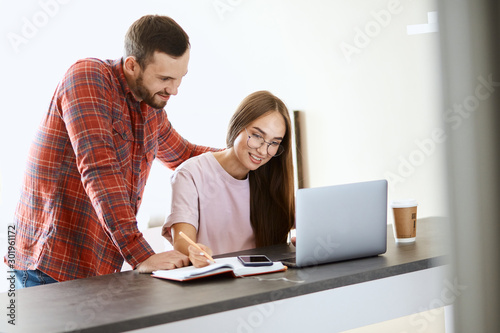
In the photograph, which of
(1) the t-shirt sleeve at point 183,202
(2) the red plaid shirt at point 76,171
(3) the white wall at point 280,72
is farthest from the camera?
(3) the white wall at point 280,72

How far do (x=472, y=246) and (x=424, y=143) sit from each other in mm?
2481

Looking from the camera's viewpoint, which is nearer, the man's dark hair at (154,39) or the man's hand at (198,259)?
the man's hand at (198,259)

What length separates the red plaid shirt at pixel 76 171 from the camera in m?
1.51

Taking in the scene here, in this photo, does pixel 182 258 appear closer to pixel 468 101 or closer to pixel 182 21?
pixel 468 101

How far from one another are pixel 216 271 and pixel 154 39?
77 cm

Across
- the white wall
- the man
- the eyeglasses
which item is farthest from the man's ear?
the white wall

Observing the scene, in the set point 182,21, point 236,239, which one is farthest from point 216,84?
point 236,239

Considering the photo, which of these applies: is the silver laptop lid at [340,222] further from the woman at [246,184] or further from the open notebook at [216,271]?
the woman at [246,184]

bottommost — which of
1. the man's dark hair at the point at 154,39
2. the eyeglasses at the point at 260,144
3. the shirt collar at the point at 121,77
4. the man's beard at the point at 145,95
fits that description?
the eyeglasses at the point at 260,144

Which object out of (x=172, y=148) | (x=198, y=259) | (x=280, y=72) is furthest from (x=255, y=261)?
(x=280, y=72)

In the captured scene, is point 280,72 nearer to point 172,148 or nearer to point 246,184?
point 172,148

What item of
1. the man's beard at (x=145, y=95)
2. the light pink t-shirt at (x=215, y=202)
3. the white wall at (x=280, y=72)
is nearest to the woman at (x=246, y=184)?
the light pink t-shirt at (x=215, y=202)

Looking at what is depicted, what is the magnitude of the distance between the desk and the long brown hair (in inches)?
19.9

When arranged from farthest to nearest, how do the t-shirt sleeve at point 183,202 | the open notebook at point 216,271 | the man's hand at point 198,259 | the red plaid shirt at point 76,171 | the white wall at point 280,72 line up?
the white wall at point 280,72 → the t-shirt sleeve at point 183,202 → the red plaid shirt at point 76,171 → the man's hand at point 198,259 → the open notebook at point 216,271
